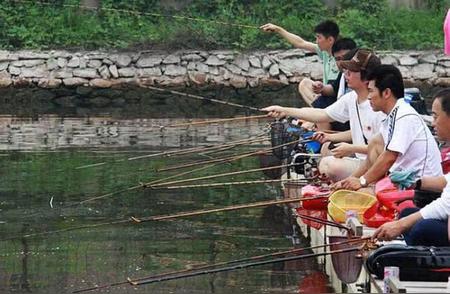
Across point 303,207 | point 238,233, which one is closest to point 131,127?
point 238,233

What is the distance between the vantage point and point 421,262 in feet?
22.7

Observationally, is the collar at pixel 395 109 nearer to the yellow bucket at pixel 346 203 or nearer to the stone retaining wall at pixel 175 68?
the yellow bucket at pixel 346 203

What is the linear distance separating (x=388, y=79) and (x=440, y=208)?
1751 mm

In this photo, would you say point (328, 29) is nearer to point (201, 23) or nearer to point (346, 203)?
point (346, 203)

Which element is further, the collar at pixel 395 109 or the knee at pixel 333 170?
the knee at pixel 333 170

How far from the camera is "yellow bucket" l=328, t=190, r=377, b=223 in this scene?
28.7ft

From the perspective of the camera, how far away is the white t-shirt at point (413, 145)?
8523mm

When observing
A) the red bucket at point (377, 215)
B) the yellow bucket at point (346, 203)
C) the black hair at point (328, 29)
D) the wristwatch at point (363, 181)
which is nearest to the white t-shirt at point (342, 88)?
the black hair at point (328, 29)

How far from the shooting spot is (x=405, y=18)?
90.7ft

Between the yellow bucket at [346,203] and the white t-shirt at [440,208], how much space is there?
4.48ft

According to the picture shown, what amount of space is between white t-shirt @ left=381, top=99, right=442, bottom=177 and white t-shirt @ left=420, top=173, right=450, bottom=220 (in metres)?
1.17

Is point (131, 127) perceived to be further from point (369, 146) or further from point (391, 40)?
point (369, 146)

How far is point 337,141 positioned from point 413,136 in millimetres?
2484

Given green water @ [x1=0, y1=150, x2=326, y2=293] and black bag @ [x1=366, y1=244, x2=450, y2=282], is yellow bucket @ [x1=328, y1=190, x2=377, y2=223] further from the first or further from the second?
black bag @ [x1=366, y1=244, x2=450, y2=282]
